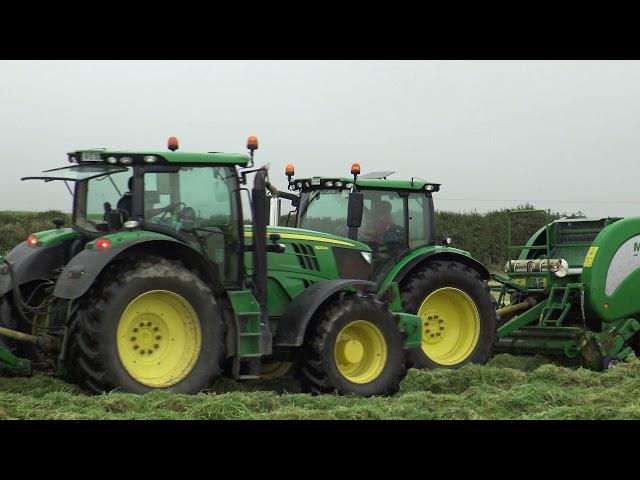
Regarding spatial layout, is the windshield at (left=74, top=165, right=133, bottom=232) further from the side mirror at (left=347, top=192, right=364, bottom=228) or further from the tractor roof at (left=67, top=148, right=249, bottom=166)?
the side mirror at (left=347, top=192, right=364, bottom=228)

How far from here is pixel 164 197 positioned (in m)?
8.12

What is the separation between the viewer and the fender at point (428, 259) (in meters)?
11.0

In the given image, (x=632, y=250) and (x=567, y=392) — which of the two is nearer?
(x=567, y=392)

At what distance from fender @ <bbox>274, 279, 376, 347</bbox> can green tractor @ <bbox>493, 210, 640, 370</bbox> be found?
3.52 m

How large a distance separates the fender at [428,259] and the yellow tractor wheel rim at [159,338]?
366 centimetres

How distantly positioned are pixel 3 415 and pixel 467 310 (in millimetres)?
6275

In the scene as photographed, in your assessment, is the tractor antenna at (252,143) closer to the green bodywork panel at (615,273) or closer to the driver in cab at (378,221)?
the driver in cab at (378,221)

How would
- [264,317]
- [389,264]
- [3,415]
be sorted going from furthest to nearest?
[389,264]
[264,317]
[3,415]

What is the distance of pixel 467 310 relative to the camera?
1123 centimetres

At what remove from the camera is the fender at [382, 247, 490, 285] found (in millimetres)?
10953

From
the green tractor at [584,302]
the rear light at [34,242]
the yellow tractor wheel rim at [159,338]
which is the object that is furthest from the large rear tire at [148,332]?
the green tractor at [584,302]

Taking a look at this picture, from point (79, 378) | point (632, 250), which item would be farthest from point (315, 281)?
point (632, 250)

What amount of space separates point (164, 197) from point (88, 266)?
1.09 meters

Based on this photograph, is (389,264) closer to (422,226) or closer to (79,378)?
(422,226)
